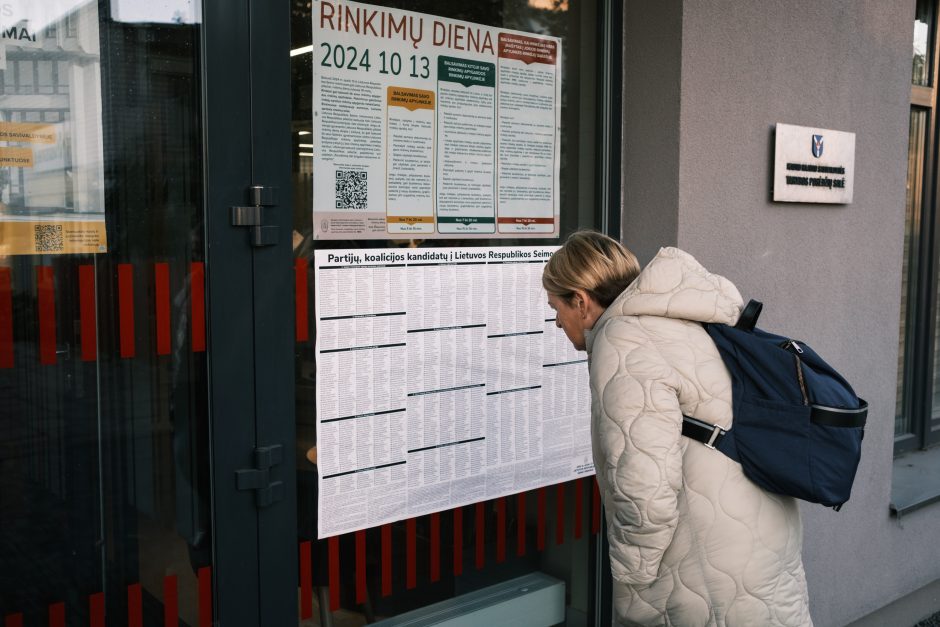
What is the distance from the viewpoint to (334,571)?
2.88 m

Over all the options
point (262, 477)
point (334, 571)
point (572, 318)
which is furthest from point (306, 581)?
point (572, 318)

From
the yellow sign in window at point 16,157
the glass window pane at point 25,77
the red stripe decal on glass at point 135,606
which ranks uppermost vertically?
the glass window pane at point 25,77

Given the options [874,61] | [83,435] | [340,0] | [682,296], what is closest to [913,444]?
[874,61]

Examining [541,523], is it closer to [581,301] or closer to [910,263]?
[581,301]

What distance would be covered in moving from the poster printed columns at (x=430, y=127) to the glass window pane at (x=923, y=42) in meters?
3.30

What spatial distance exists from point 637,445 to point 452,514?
121 centimetres

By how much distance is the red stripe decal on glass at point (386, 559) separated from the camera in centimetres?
299

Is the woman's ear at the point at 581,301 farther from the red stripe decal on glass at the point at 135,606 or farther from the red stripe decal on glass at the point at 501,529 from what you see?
the red stripe decal on glass at the point at 135,606

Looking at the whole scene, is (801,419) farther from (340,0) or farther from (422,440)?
(340,0)

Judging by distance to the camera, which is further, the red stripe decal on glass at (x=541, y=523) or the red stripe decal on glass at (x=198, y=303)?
the red stripe decal on glass at (x=541, y=523)

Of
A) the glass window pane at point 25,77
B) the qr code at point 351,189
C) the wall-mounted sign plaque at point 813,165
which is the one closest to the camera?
the glass window pane at point 25,77

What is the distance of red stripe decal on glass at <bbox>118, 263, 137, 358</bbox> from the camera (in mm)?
2402

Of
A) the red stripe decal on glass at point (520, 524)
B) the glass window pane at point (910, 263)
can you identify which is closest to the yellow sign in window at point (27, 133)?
the red stripe decal on glass at point (520, 524)

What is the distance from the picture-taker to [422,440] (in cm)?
306
